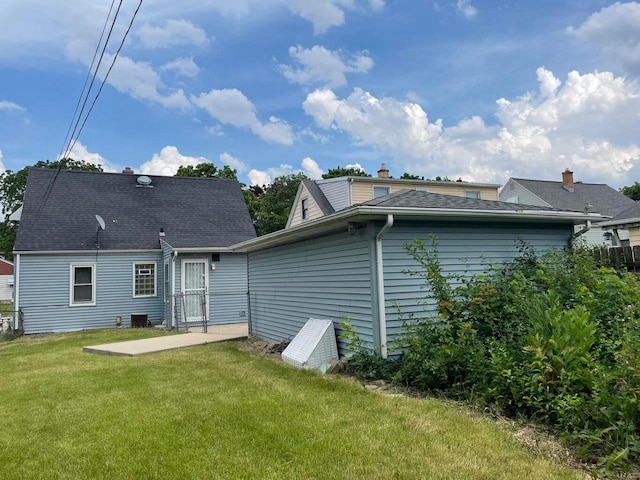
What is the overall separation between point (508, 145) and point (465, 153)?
1.80m

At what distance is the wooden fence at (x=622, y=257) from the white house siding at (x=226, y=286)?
33.8ft

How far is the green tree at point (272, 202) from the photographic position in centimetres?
3603

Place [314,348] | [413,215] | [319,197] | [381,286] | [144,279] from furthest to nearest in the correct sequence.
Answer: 1. [319,197]
2. [144,279]
3. [314,348]
4. [413,215]
5. [381,286]

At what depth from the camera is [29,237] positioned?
46.3ft

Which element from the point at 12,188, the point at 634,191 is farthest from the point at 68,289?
the point at 634,191

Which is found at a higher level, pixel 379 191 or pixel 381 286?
pixel 379 191

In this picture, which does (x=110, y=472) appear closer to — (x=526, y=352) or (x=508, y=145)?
(x=526, y=352)

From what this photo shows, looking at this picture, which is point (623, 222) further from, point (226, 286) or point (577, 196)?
A: point (577, 196)

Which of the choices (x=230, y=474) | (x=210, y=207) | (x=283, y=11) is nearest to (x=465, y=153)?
(x=210, y=207)

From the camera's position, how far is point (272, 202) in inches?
1518

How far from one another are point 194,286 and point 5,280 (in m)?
40.2

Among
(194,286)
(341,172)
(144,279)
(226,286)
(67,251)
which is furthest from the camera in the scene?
(341,172)

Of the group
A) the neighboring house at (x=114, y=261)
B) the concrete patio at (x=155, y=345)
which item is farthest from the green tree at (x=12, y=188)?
the concrete patio at (x=155, y=345)

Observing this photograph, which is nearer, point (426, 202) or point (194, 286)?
point (426, 202)
